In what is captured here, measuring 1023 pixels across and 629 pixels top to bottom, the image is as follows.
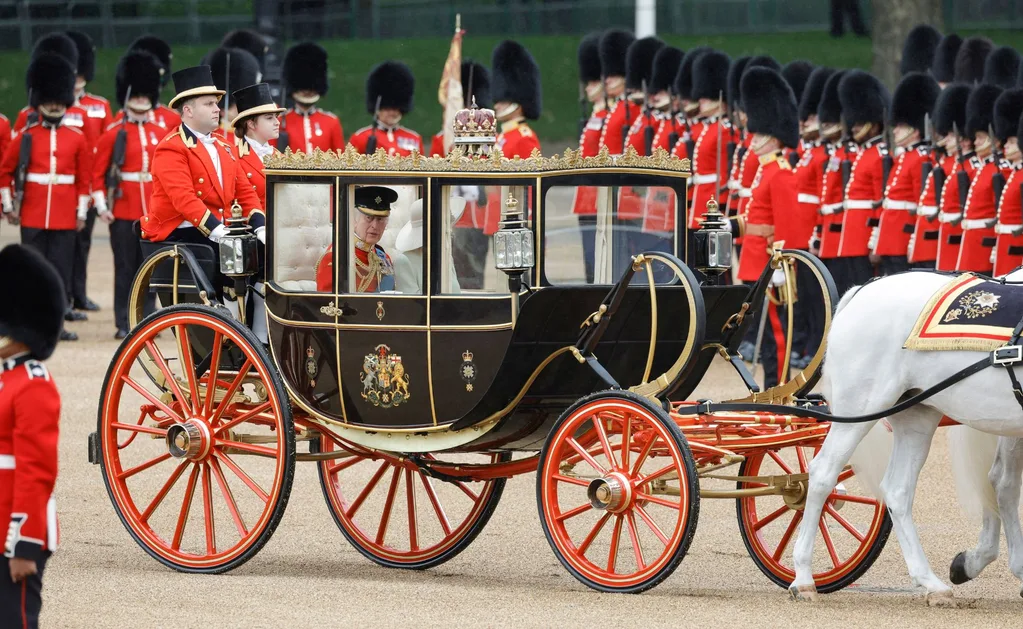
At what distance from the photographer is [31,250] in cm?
463

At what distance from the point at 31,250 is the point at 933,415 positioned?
2768mm

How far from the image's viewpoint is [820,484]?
5.88m

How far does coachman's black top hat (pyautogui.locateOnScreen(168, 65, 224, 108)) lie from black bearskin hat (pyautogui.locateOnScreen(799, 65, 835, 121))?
5.91m

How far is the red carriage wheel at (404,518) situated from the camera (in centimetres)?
664

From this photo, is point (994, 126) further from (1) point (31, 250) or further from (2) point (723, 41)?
(2) point (723, 41)

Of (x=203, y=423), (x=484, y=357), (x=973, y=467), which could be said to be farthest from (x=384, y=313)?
(x=973, y=467)

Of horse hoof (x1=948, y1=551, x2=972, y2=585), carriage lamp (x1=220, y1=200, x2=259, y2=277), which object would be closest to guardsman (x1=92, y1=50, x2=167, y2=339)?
carriage lamp (x1=220, y1=200, x2=259, y2=277)

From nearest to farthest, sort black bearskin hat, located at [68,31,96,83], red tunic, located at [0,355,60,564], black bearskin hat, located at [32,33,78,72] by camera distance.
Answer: red tunic, located at [0,355,60,564], black bearskin hat, located at [32,33,78,72], black bearskin hat, located at [68,31,96,83]

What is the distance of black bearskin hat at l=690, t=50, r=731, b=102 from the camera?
44.3 ft

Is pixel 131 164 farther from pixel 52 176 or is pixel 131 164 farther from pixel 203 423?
pixel 203 423

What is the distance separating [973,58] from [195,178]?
28.8 ft

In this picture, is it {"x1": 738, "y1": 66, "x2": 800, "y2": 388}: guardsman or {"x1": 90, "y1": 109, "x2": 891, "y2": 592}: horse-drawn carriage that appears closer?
{"x1": 90, "y1": 109, "x2": 891, "y2": 592}: horse-drawn carriage

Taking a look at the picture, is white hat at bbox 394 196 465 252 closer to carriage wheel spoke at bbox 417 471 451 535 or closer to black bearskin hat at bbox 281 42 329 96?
carriage wheel spoke at bbox 417 471 451 535

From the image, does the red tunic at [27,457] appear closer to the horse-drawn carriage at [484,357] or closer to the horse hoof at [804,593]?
the horse-drawn carriage at [484,357]
